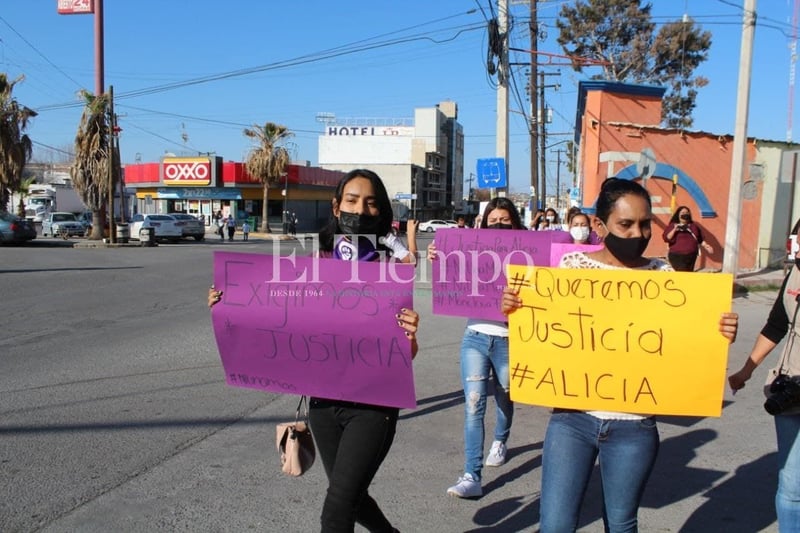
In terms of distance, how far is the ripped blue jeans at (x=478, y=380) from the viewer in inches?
163

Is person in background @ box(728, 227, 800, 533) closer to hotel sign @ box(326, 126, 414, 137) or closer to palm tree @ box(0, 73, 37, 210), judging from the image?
palm tree @ box(0, 73, 37, 210)

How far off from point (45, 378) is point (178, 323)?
3.70 m

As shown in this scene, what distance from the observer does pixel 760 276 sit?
1723 centimetres

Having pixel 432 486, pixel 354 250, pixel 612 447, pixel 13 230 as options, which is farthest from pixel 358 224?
pixel 13 230

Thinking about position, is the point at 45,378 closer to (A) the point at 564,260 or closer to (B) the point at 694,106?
(A) the point at 564,260

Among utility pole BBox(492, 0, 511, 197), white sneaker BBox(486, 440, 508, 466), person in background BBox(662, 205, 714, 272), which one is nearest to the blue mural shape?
utility pole BBox(492, 0, 511, 197)

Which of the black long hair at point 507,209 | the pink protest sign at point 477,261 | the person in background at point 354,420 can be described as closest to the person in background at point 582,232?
the pink protest sign at point 477,261

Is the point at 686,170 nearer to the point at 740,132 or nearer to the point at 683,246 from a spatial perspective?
the point at 740,132

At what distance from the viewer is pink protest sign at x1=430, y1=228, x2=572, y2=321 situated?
4.68 metres

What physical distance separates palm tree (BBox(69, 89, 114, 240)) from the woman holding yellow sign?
101 ft

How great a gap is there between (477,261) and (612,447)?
2.63 metres

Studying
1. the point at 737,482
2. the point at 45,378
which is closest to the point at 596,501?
the point at 737,482

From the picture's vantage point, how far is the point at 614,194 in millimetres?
2779

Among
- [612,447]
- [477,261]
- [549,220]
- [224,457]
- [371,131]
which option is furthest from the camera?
[371,131]
